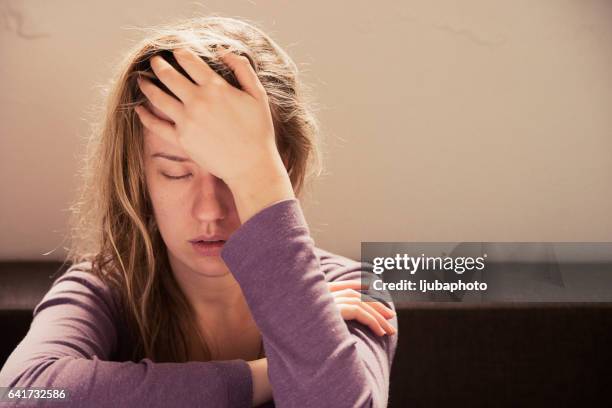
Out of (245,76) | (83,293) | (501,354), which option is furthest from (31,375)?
(501,354)

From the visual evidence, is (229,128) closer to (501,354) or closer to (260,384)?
(260,384)

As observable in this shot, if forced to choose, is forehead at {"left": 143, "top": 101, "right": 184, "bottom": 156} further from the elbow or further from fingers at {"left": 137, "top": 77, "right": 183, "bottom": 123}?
the elbow

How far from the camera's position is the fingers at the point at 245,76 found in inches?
27.6

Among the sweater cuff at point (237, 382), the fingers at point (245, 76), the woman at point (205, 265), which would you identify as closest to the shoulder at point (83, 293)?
the woman at point (205, 265)

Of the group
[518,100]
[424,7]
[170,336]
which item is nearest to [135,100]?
[170,336]

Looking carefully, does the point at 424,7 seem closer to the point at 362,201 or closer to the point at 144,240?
the point at 362,201

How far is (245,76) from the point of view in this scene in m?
0.71

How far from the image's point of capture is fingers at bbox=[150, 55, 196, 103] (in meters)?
0.68

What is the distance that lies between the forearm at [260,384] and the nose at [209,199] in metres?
0.18

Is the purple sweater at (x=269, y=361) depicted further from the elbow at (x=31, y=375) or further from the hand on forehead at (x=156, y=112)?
the hand on forehead at (x=156, y=112)

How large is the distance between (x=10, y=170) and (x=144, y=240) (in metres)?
0.68

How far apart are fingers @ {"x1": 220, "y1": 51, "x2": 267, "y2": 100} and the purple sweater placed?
13 cm

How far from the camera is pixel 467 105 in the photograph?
4.69ft

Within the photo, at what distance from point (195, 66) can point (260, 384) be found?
0.35 m
